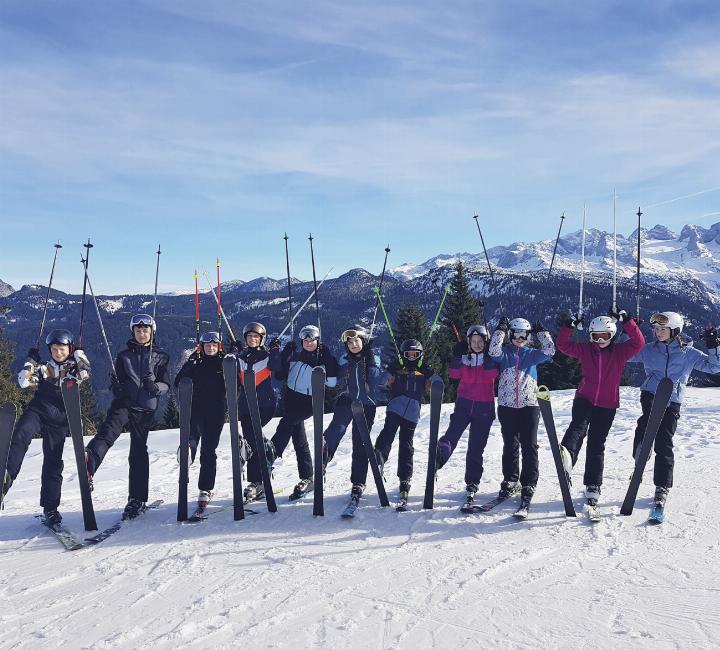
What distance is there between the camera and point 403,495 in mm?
6543

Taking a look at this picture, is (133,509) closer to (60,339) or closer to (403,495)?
(60,339)

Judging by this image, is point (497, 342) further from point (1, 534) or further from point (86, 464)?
point (1, 534)

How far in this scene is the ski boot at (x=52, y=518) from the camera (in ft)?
19.8

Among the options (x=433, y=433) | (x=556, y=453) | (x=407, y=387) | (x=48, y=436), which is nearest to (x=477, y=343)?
(x=407, y=387)

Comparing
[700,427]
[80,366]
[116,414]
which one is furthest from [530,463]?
[700,427]

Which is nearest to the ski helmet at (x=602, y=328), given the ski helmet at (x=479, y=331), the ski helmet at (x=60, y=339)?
the ski helmet at (x=479, y=331)

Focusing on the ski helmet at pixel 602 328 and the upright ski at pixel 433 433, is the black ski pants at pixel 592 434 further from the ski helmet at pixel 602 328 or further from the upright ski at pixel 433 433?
the upright ski at pixel 433 433

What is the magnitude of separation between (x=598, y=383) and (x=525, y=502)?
166 centimetres

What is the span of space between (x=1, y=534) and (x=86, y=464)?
124 cm

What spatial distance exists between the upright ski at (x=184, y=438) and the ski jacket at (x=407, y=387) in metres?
2.42

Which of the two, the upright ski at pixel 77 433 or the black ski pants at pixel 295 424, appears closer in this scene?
the upright ski at pixel 77 433

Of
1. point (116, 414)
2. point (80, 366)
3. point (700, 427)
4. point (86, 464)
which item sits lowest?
point (700, 427)

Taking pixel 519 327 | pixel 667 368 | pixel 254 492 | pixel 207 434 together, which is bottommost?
pixel 254 492

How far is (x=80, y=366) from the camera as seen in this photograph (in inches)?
246
